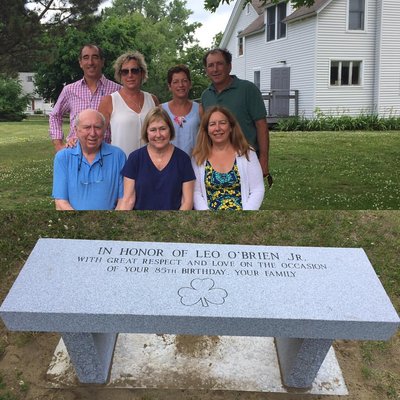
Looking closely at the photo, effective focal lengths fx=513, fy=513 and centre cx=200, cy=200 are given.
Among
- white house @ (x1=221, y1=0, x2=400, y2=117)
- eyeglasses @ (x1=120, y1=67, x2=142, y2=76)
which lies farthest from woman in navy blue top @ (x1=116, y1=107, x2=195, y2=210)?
white house @ (x1=221, y1=0, x2=400, y2=117)

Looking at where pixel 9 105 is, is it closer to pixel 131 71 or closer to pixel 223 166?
pixel 131 71

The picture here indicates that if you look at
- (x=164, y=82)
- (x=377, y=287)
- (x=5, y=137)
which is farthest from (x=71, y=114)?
(x=5, y=137)

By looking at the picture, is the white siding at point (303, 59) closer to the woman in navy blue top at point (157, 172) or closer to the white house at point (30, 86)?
the white house at point (30, 86)

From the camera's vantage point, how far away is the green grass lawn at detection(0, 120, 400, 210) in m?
5.27

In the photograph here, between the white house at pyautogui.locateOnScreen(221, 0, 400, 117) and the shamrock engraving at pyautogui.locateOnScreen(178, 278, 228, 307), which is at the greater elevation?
the white house at pyautogui.locateOnScreen(221, 0, 400, 117)

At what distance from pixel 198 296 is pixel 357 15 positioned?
14641mm

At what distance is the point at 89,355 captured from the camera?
9.44 feet

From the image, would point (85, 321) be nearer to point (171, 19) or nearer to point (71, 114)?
point (71, 114)

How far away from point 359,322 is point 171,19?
9.55 feet

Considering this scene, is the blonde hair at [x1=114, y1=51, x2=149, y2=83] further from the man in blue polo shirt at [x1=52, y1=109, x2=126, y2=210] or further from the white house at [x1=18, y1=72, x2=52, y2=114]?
the white house at [x1=18, y1=72, x2=52, y2=114]

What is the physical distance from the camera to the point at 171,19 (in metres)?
4.20

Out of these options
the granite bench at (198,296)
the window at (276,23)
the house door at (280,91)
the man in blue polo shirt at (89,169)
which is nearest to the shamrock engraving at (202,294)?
the granite bench at (198,296)

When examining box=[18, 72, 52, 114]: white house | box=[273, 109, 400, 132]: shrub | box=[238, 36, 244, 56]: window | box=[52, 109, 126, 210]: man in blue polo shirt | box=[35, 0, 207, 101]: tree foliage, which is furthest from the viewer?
box=[238, 36, 244, 56]: window

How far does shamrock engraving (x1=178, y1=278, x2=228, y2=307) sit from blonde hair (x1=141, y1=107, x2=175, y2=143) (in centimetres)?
80
